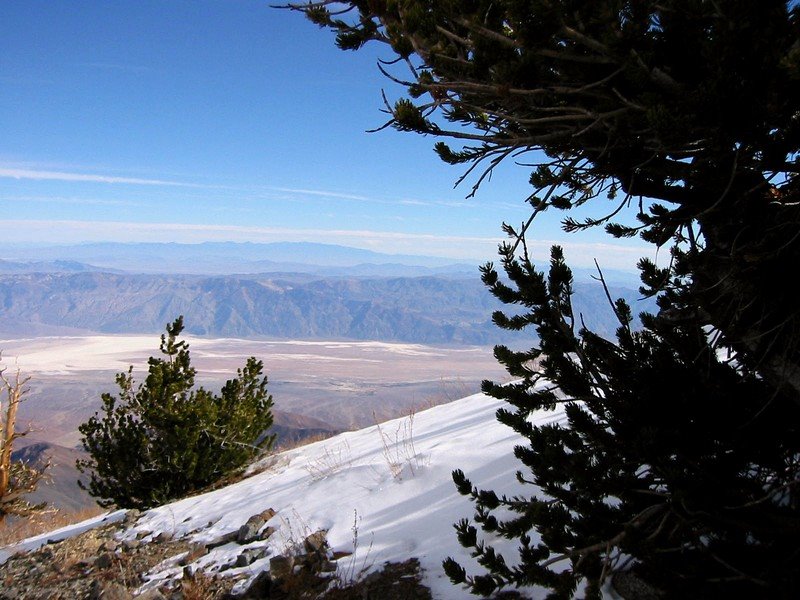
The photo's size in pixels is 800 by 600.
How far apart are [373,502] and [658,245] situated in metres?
3.40

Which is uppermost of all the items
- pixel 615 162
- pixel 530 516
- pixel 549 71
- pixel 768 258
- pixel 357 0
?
pixel 357 0

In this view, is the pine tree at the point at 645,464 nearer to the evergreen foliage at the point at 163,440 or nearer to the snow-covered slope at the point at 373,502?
the snow-covered slope at the point at 373,502

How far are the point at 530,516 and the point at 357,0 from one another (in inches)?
95.9

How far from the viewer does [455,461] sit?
5117mm

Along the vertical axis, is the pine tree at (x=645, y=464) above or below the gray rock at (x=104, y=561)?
above

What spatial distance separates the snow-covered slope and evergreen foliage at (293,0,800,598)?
1007mm

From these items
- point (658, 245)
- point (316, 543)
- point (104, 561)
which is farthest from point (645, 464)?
point (104, 561)

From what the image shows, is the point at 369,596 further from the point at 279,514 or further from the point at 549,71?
the point at 549,71

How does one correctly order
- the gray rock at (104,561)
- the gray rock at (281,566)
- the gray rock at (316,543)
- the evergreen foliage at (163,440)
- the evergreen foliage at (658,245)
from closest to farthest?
1. the evergreen foliage at (658,245)
2. the gray rock at (281,566)
3. the gray rock at (316,543)
4. the gray rock at (104,561)
5. the evergreen foliage at (163,440)

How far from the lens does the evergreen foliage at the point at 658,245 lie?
1.75 meters

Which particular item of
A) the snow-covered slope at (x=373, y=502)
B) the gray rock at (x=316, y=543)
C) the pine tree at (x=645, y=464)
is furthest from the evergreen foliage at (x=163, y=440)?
the pine tree at (x=645, y=464)

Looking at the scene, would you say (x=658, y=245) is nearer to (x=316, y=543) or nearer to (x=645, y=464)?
(x=645, y=464)

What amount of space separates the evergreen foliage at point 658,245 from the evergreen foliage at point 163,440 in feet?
18.7

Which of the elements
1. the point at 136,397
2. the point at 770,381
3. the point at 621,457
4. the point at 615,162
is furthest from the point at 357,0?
the point at 136,397
